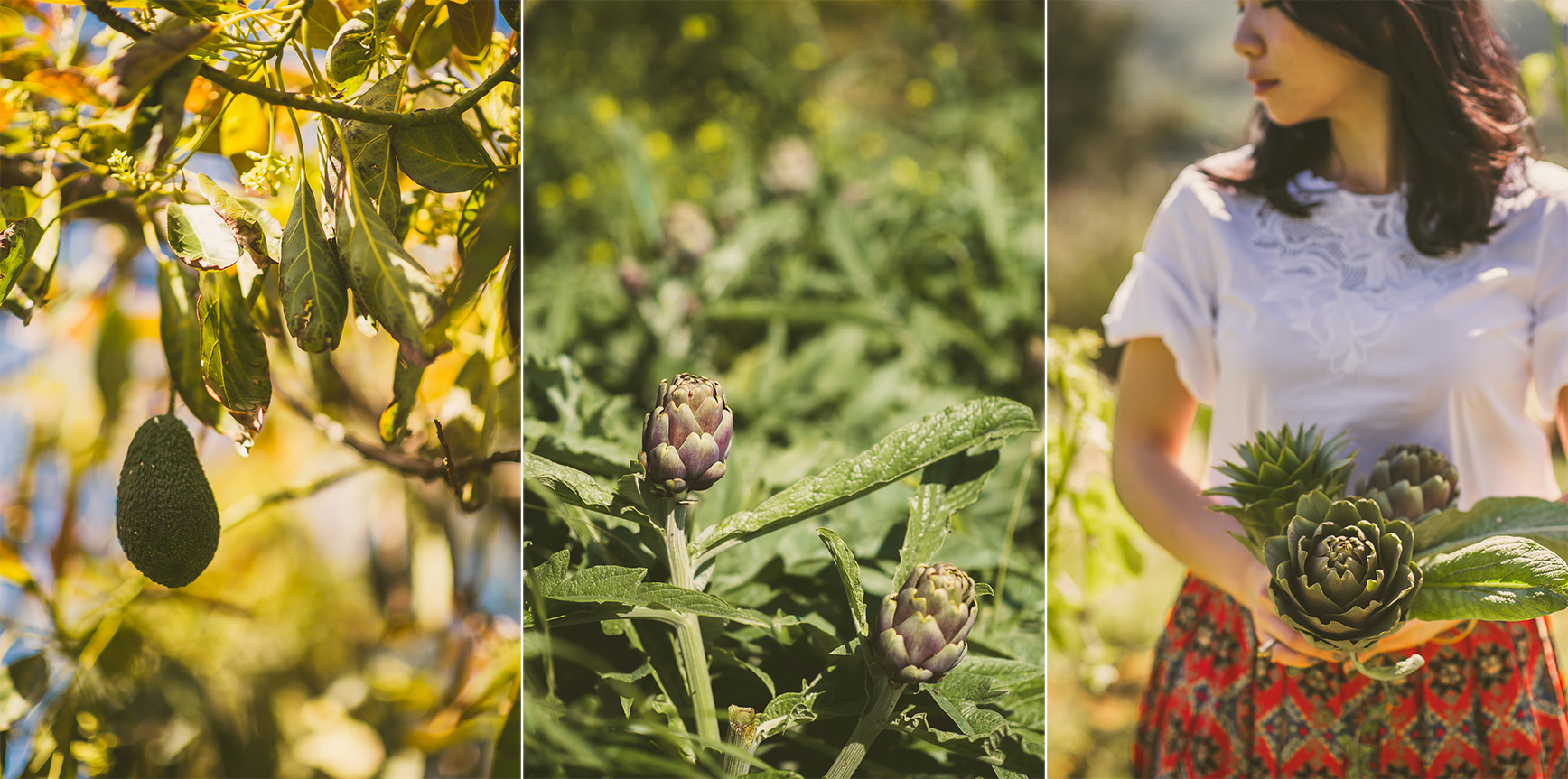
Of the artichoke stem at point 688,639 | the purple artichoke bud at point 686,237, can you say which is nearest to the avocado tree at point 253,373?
the artichoke stem at point 688,639

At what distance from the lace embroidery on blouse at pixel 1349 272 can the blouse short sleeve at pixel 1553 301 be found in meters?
0.04

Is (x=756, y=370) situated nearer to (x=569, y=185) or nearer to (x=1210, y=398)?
(x=1210, y=398)

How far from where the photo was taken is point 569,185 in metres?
1.43

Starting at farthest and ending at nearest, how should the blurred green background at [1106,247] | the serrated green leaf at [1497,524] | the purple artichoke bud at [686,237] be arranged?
1. the purple artichoke bud at [686,237]
2. the blurred green background at [1106,247]
3. the serrated green leaf at [1497,524]

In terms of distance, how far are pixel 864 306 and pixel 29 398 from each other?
0.86 m

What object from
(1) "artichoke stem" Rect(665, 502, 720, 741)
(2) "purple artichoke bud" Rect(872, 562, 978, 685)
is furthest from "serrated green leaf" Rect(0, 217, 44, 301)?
(2) "purple artichoke bud" Rect(872, 562, 978, 685)

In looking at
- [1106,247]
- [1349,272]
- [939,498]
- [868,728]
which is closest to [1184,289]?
[1349,272]

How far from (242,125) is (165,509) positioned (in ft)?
0.68

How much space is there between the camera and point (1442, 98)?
561 mm

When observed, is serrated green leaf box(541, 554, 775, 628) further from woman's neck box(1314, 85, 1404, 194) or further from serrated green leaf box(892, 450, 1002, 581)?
woman's neck box(1314, 85, 1404, 194)

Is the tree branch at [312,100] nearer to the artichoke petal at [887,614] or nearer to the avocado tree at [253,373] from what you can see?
the avocado tree at [253,373]

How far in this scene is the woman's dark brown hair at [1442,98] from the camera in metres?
0.54

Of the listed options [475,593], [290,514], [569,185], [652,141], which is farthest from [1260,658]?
[652,141]

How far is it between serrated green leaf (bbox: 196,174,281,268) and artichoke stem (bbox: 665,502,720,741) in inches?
8.1
